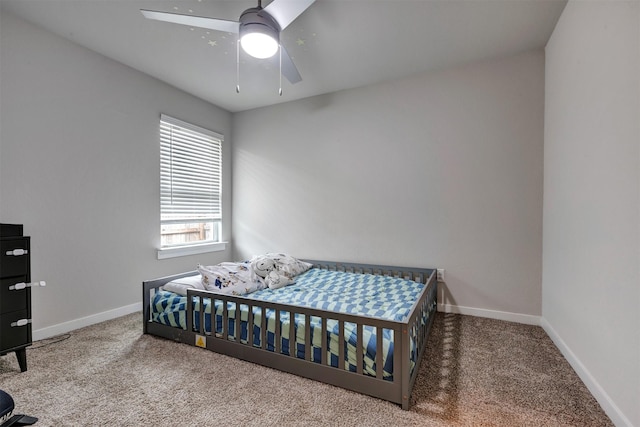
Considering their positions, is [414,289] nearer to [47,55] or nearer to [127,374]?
[127,374]

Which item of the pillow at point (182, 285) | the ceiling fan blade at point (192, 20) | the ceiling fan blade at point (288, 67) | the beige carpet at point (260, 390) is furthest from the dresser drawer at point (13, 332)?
the ceiling fan blade at point (288, 67)

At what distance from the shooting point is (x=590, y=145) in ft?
5.57

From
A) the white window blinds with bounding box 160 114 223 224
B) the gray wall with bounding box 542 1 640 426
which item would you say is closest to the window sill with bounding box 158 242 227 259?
the white window blinds with bounding box 160 114 223 224

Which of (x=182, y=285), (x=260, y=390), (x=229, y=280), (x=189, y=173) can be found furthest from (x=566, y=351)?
Result: (x=189, y=173)

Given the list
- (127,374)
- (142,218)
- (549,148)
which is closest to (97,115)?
(142,218)

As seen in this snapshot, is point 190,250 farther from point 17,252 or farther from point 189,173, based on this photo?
point 17,252

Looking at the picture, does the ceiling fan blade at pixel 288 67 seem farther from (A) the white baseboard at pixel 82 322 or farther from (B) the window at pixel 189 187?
(A) the white baseboard at pixel 82 322

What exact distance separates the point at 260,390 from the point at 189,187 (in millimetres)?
2627

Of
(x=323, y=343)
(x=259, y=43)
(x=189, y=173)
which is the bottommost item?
(x=323, y=343)

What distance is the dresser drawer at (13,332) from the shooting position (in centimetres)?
173

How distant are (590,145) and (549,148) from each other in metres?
0.78

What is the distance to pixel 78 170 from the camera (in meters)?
2.53

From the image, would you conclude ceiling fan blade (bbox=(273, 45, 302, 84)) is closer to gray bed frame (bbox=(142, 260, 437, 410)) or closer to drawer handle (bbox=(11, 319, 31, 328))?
gray bed frame (bbox=(142, 260, 437, 410))

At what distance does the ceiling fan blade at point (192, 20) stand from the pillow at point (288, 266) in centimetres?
207
